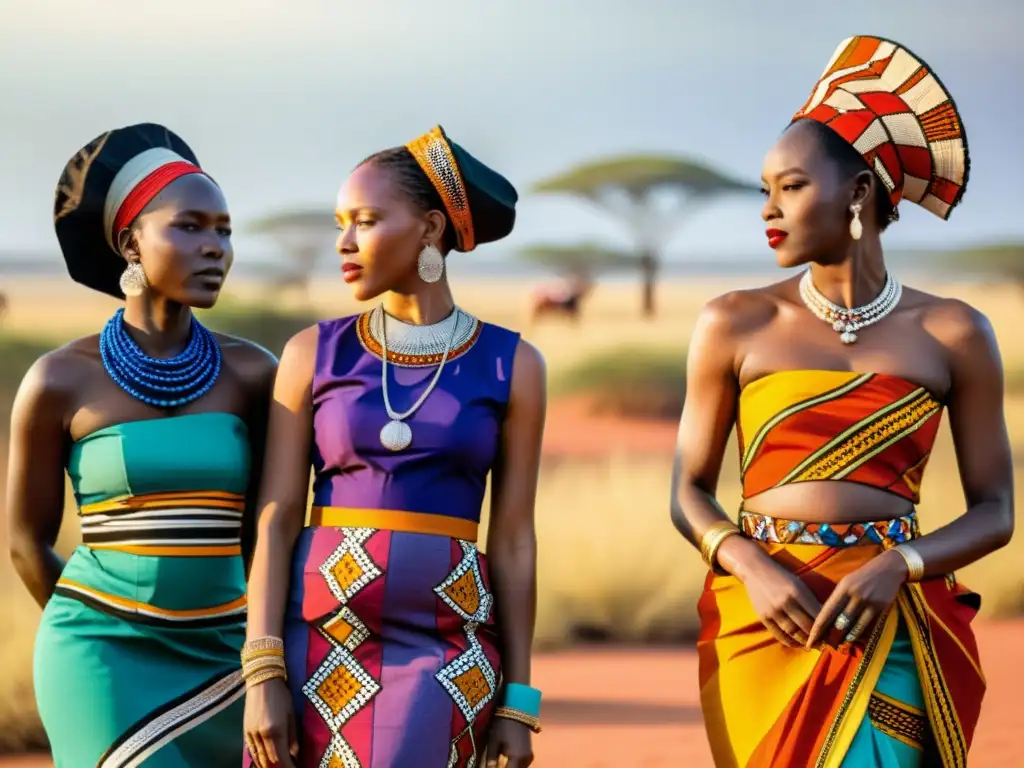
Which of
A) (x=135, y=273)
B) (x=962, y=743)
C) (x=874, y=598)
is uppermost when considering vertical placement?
(x=135, y=273)

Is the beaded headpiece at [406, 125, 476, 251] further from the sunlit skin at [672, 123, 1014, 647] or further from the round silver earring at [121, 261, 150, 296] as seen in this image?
the round silver earring at [121, 261, 150, 296]

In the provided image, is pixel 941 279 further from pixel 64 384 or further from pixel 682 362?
pixel 64 384

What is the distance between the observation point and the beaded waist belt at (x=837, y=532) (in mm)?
3930

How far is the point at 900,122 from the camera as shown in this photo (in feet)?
13.3

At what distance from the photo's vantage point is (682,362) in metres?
22.6

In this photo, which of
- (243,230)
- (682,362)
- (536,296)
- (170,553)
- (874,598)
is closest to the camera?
(874,598)

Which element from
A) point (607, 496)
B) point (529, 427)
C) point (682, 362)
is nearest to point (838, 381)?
point (529, 427)

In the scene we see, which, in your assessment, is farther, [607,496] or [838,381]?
[607,496]

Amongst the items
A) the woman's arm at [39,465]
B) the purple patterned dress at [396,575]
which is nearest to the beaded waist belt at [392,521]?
the purple patterned dress at [396,575]

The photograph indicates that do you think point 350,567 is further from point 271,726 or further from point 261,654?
point 271,726

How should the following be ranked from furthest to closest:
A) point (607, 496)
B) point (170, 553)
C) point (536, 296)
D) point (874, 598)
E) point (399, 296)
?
point (536, 296), point (607, 496), point (170, 553), point (399, 296), point (874, 598)

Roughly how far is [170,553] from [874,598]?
175 cm

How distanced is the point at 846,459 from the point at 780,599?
37 cm

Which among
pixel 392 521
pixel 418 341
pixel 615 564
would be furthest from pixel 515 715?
pixel 615 564
